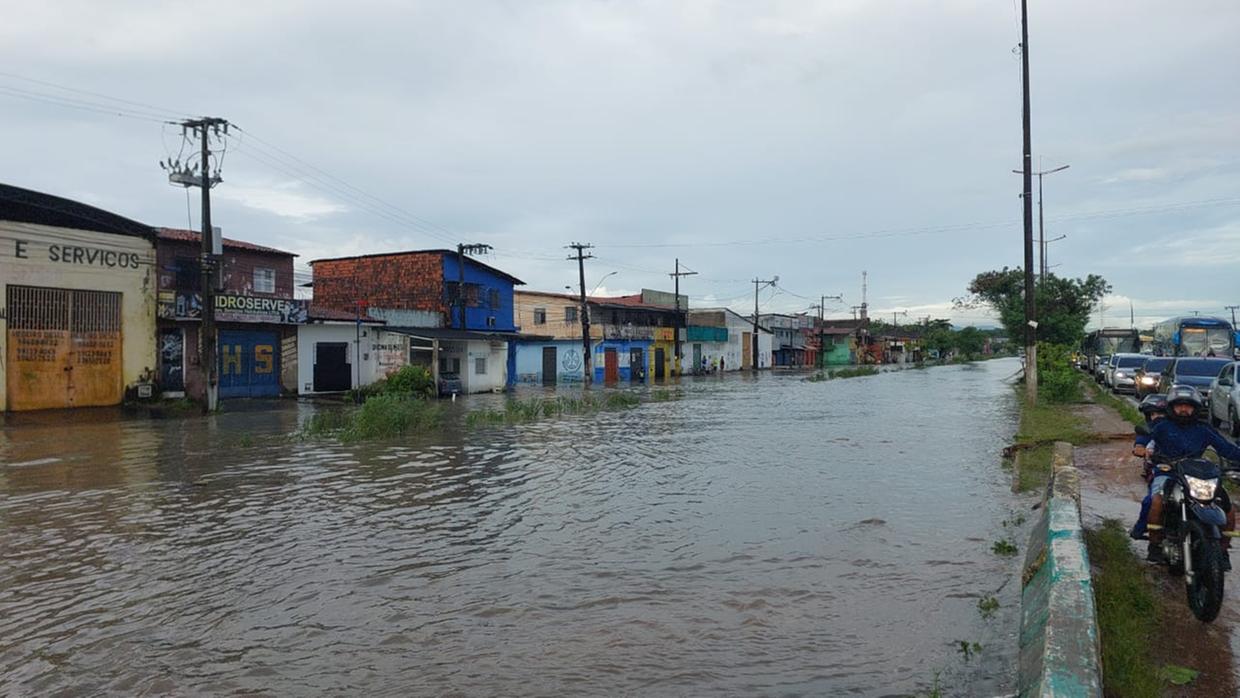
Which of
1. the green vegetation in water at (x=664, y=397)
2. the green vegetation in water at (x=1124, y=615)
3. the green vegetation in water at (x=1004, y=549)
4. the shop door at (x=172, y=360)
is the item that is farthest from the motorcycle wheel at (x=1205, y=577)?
the shop door at (x=172, y=360)

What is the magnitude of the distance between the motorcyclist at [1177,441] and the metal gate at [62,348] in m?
27.7

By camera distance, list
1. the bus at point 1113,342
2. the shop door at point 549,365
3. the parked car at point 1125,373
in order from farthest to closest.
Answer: the shop door at point 549,365 < the bus at point 1113,342 < the parked car at point 1125,373

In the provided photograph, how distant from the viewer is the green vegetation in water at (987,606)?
5.98 metres

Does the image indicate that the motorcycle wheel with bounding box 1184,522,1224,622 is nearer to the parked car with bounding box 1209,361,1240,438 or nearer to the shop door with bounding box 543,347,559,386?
the parked car with bounding box 1209,361,1240,438

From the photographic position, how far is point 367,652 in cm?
530

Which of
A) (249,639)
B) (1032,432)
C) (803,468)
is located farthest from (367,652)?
(1032,432)

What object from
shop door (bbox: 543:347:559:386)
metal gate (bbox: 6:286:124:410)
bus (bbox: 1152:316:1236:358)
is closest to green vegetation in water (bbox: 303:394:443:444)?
metal gate (bbox: 6:286:124:410)

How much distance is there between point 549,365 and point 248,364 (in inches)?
935

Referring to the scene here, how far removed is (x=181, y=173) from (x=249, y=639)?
23976mm

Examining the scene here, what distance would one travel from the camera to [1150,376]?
26.0m

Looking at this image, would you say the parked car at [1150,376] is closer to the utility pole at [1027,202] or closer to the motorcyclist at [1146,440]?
the utility pole at [1027,202]

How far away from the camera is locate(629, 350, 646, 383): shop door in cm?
6081

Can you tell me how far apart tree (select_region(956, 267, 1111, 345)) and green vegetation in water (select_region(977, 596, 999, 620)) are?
35220 mm

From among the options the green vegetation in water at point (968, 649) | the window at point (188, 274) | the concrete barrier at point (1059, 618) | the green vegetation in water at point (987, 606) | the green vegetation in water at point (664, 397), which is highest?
the window at point (188, 274)
